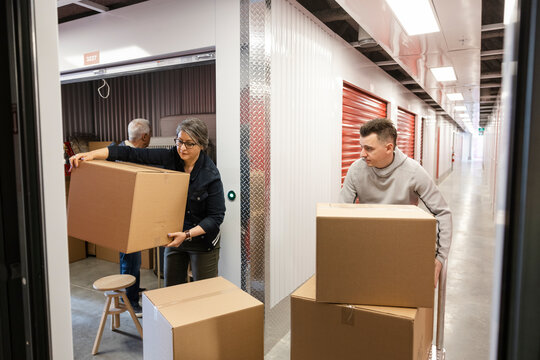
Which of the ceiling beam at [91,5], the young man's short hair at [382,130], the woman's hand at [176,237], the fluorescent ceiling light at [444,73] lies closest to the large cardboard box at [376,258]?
the young man's short hair at [382,130]

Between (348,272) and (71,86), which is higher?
(71,86)

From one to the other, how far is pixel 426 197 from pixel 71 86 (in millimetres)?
5622

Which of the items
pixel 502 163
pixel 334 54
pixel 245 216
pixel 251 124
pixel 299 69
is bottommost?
pixel 245 216

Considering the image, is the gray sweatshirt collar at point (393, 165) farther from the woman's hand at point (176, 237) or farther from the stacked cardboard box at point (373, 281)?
the woman's hand at point (176, 237)

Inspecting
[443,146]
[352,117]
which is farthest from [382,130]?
[443,146]

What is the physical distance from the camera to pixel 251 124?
8.89 feet

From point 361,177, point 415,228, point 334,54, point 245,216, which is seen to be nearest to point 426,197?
point 361,177

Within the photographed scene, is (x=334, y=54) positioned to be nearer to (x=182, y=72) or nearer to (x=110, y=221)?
(x=182, y=72)

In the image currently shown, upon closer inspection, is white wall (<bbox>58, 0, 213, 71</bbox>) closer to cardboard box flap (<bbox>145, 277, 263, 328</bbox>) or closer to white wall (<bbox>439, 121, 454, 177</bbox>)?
cardboard box flap (<bbox>145, 277, 263, 328</bbox>)

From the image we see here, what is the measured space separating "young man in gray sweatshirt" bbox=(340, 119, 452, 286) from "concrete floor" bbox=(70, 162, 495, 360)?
1.03 m

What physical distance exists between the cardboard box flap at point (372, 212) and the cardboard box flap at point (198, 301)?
586 mm

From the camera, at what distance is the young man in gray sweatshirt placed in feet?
6.88

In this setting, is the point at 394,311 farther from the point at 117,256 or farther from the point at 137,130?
the point at 117,256

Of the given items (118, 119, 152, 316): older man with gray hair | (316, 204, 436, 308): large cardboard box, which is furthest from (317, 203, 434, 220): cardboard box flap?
(118, 119, 152, 316): older man with gray hair
